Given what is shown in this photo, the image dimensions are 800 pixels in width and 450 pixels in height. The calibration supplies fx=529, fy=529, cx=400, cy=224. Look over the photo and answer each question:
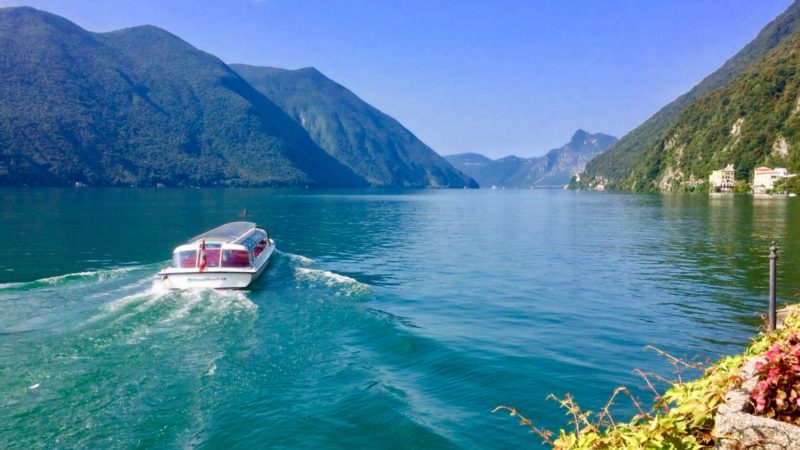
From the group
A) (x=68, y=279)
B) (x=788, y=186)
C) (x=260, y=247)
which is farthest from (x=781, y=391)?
(x=788, y=186)

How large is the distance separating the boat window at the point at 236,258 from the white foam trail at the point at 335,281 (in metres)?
3.71

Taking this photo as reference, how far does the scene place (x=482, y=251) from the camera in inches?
1679

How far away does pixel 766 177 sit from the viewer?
158 m

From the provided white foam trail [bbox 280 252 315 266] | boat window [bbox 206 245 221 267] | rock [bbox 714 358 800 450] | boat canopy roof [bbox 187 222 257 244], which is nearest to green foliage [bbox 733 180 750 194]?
white foam trail [bbox 280 252 315 266]

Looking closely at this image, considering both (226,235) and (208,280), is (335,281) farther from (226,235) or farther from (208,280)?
(226,235)

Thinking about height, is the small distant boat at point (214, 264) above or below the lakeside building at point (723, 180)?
below

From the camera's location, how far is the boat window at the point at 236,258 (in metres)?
26.7

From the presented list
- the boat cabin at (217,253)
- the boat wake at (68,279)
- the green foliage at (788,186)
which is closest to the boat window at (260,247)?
the boat cabin at (217,253)

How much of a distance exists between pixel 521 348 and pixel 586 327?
4.03 m

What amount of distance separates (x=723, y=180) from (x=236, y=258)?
641ft

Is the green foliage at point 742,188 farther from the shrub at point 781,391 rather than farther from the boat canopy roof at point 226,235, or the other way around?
the shrub at point 781,391

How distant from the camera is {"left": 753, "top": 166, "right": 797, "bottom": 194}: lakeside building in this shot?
500 feet

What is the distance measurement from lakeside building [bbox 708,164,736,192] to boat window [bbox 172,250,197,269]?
7561 inches

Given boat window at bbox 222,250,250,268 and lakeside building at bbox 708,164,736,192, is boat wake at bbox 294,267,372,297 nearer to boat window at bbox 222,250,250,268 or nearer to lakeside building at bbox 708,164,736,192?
boat window at bbox 222,250,250,268
